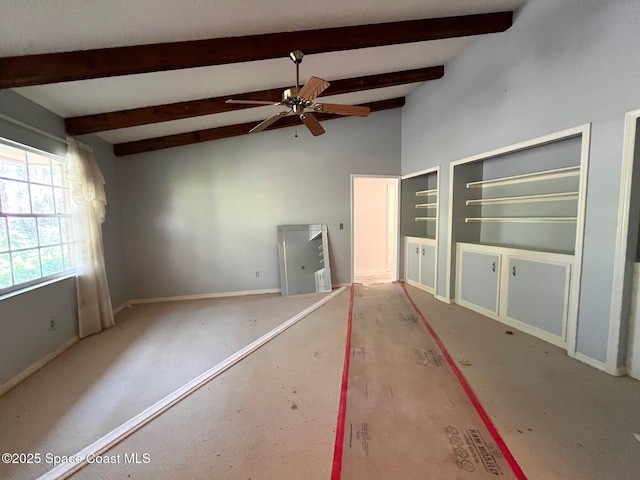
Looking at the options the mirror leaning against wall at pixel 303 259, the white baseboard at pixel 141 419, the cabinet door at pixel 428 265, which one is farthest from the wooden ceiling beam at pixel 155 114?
the cabinet door at pixel 428 265

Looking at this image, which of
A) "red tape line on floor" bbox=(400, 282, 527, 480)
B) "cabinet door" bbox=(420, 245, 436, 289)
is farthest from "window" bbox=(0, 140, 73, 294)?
"cabinet door" bbox=(420, 245, 436, 289)

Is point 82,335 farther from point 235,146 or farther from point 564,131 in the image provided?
point 564,131

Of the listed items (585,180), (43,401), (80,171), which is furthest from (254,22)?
(43,401)

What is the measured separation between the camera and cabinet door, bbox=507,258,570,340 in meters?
2.70

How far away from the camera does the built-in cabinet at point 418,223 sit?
4.89 m

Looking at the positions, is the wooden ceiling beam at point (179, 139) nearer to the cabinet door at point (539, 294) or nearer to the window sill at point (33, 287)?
the window sill at point (33, 287)

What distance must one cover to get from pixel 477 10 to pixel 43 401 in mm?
5157

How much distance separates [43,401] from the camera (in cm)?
207

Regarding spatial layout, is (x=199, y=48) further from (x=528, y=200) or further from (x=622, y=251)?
(x=528, y=200)

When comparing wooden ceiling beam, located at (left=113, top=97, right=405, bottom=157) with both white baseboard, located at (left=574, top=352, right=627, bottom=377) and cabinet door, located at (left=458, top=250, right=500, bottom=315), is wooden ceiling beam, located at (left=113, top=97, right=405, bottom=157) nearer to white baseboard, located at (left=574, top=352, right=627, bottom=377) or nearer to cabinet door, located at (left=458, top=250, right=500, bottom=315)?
cabinet door, located at (left=458, top=250, right=500, bottom=315)

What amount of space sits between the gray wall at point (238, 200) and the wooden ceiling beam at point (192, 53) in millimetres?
2449

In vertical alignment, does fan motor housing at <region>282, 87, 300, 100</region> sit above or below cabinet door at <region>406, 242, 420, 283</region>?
above

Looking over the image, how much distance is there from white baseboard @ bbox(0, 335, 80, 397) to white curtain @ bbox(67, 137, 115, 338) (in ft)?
0.60

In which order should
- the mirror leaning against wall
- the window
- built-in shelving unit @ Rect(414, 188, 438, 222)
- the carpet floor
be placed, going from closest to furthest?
the carpet floor, the window, the mirror leaning against wall, built-in shelving unit @ Rect(414, 188, 438, 222)
